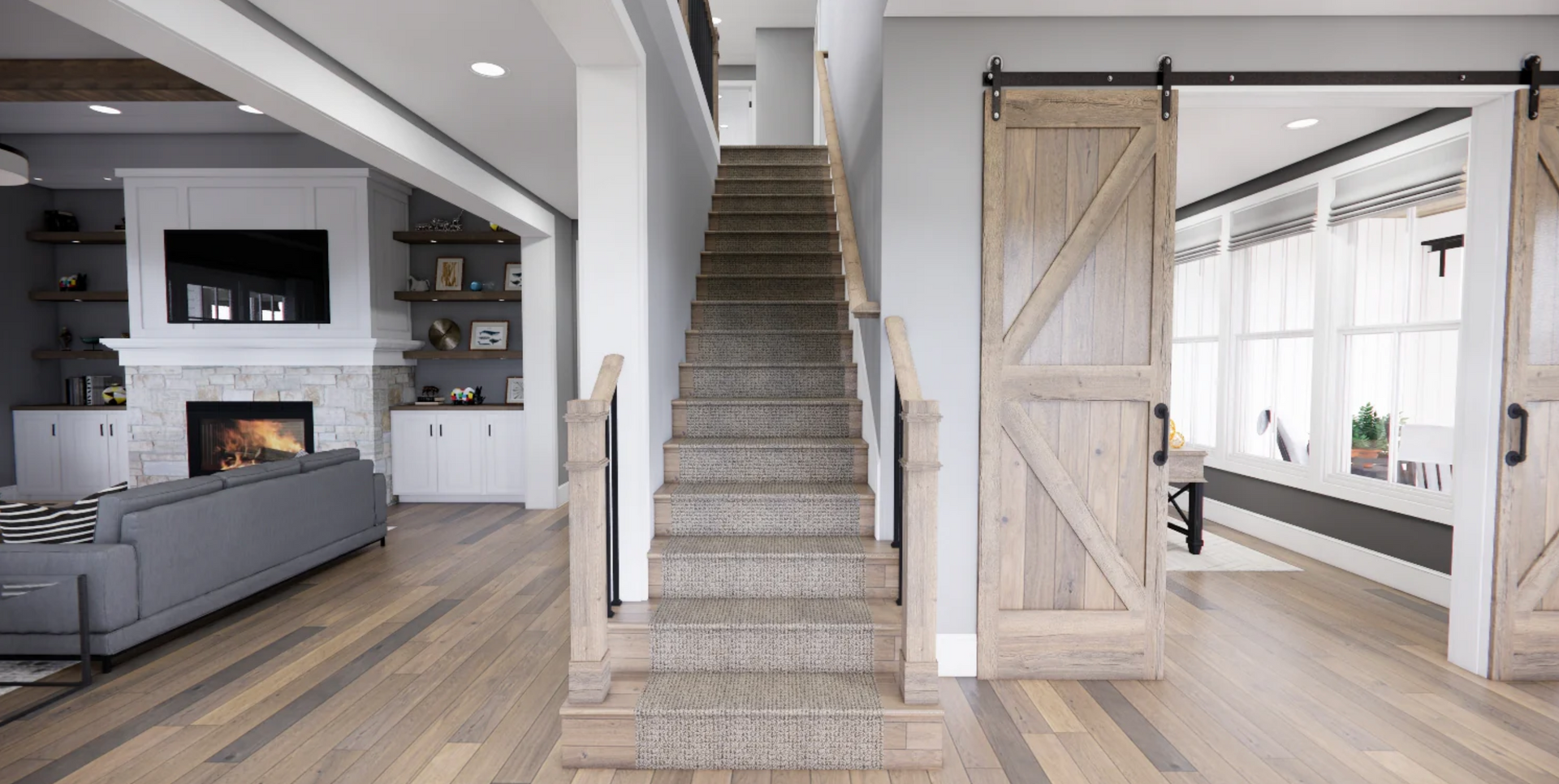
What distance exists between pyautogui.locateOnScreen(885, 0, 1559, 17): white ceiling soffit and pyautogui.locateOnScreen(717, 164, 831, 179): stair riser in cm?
300

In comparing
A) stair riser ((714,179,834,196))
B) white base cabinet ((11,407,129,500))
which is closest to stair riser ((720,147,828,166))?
stair riser ((714,179,834,196))

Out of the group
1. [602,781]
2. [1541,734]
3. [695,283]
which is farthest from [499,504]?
[1541,734]

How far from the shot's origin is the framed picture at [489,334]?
683 centimetres

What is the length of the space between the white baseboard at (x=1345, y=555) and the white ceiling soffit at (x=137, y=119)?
7591 mm

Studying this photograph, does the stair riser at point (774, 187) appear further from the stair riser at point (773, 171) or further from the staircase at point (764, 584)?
the staircase at point (764, 584)

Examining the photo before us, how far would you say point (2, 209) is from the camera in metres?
6.36

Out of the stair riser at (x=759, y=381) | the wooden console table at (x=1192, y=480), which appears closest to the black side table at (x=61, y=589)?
the stair riser at (x=759, y=381)

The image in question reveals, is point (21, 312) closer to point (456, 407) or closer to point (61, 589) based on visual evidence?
point (456, 407)

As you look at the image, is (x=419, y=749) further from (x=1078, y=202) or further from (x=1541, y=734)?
(x=1541, y=734)

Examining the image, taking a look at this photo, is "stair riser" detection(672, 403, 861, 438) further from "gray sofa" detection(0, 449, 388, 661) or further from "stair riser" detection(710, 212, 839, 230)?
"gray sofa" detection(0, 449, 388, 661)

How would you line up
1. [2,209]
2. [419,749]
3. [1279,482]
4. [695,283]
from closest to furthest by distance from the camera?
[419,749] < [695,283] < [1279,482] < [2,209]

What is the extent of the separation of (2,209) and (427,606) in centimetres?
610

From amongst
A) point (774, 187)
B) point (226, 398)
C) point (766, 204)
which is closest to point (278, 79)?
point (766, 204)

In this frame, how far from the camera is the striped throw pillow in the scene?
3045mm
